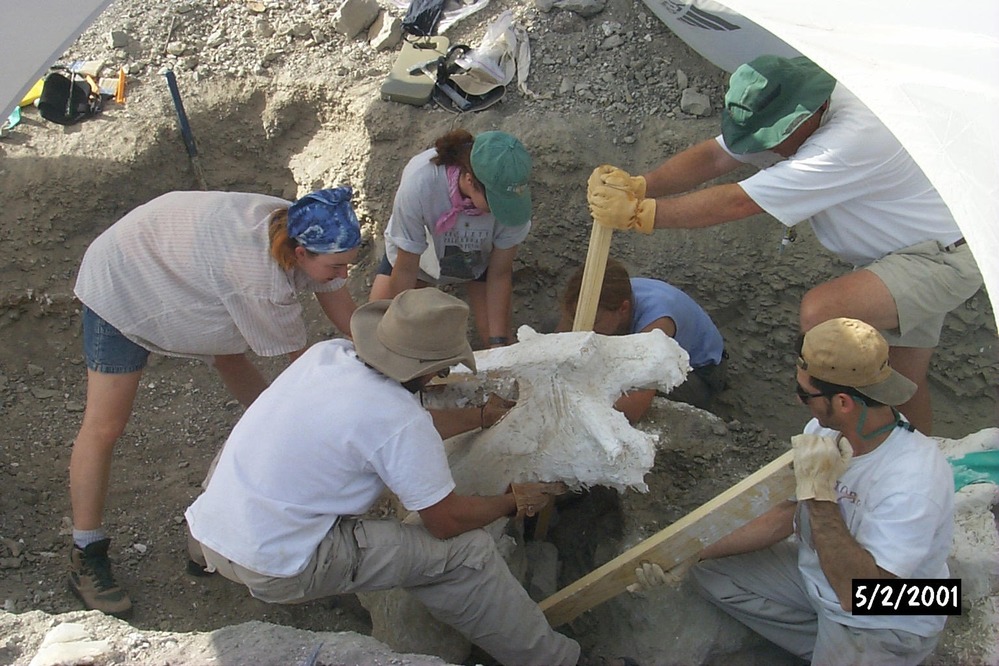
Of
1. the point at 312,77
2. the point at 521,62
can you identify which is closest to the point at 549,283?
the point at 521,62

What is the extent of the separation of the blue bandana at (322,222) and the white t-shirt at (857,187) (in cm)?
143

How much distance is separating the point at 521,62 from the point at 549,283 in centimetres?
135

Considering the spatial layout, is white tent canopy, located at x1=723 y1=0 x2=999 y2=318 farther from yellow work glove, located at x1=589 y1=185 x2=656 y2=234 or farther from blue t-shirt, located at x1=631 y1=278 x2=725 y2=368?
blue t-shirt, located at x1=631 y1=278 x2=725 y2=368

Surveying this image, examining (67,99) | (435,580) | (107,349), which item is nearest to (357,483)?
(435,580)

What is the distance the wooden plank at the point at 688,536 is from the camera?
91.8 inches

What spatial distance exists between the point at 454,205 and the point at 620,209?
0.86 meters

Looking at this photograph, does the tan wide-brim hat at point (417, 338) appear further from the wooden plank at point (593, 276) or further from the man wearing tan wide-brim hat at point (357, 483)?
the wooden plank at point (593, 276)

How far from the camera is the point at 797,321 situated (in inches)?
179

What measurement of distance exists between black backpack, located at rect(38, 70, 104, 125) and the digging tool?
1.49 ft

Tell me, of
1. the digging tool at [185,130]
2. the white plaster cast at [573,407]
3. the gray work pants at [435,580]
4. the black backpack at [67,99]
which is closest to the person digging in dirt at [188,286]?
the white plaster cast at [573,407]

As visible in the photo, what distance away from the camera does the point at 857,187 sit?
294 cm

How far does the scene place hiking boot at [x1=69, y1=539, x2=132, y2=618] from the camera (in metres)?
3.17
